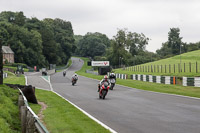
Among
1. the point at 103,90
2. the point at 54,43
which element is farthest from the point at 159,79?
the point at 54,43

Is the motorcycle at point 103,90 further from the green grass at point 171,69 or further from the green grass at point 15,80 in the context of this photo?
the green grass at point 171,69

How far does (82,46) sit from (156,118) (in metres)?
186

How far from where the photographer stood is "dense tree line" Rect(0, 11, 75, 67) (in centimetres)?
11243

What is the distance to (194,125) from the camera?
10125 millimetres

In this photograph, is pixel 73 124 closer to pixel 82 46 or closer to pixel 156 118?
pixel 156 118

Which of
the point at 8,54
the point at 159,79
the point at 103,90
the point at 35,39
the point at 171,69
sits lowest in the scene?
the point at 103,90

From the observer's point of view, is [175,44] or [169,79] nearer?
[169,79]

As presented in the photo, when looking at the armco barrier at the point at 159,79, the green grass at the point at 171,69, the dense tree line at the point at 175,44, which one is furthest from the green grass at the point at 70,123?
the dense tree line at the point at 175,44

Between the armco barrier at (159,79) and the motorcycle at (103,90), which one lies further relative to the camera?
the armco barrier at (159,79)

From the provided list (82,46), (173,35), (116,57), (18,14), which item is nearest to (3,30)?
(18,14)

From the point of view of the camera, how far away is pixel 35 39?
4633 inches

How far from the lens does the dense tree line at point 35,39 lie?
11243 cm

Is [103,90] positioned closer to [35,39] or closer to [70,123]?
[70,123]

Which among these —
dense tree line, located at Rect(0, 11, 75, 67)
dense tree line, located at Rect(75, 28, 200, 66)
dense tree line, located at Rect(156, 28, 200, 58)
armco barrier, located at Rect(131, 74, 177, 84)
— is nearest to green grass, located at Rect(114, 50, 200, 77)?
armco barrier, located at Rect(131, 74, 177, 84)
